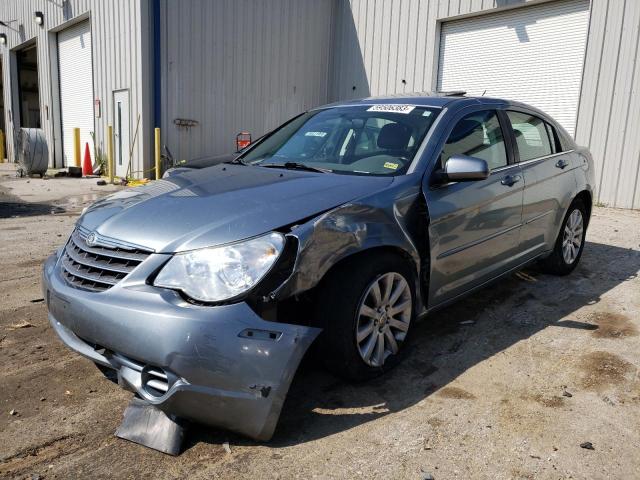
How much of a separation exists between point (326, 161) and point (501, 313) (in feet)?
6.05

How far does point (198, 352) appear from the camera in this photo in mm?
2213

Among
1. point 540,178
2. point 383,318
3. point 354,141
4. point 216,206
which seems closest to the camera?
point 216,206

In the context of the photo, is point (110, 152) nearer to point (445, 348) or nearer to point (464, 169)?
point (445, 348)

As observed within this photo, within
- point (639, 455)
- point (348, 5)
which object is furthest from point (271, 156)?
point (348, 5)

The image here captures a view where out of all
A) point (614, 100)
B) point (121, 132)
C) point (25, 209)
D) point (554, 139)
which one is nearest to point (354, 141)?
point (554, 139)

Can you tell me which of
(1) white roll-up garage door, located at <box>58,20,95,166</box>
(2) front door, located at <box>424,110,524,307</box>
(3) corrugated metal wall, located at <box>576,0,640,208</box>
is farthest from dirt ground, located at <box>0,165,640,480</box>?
(1) white roll-up garage door, located at <box>58,20,95,166</box>

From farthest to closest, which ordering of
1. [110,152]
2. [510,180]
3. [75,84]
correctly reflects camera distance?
[75,84]
[110,152]
[510,180]

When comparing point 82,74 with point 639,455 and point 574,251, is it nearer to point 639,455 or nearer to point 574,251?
point 574,251

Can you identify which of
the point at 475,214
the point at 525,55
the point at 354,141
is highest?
the point at 525,55

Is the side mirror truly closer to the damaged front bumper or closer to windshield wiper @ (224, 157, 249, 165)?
→ the damaged front bumper

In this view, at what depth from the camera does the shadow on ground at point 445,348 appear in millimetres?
2697

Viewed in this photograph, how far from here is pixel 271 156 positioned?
3.86 metres

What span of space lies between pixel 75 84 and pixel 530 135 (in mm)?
15033

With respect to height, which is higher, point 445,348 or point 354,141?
point 354,141
